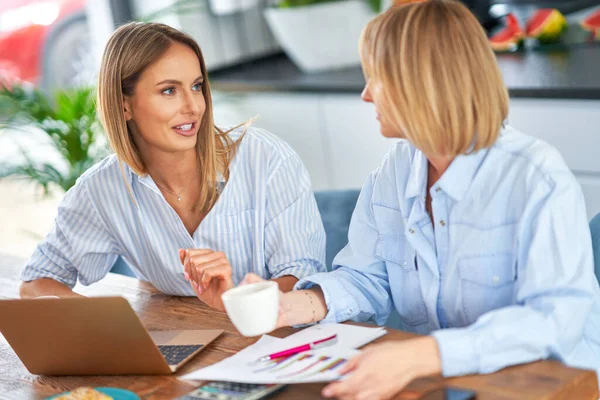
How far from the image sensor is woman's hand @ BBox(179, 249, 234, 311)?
1.57 m

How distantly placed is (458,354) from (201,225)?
2.73ft

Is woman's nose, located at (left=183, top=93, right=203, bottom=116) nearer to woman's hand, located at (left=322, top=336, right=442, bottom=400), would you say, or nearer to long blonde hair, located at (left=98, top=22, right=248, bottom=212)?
long blonde hair, located at (left=98, top=22, right=248, bottom=212)

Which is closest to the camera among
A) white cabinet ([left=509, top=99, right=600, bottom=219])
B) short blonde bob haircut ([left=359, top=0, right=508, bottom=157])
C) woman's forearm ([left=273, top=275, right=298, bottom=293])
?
short blonde bob haircut ([left=359, top=0, right=508, bottom=157])

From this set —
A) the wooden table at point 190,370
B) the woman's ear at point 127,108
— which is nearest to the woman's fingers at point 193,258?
the wooden table at point 190,370

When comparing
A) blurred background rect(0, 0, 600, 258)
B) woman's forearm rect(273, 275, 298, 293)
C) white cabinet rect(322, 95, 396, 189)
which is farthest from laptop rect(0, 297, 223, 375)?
white cabinet rect(322, 95, 396, 189)

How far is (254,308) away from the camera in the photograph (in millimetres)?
1234

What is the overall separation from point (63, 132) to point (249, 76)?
2.93 feet

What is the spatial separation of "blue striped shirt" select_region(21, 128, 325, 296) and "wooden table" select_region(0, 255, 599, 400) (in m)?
0.07

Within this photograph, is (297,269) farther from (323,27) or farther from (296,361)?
(323,27)

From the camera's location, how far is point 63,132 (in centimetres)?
296

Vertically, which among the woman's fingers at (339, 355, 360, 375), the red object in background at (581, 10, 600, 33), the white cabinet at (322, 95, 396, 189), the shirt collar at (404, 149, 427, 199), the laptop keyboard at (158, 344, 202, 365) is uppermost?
the shirt collar at (404, 149, 427, 199)

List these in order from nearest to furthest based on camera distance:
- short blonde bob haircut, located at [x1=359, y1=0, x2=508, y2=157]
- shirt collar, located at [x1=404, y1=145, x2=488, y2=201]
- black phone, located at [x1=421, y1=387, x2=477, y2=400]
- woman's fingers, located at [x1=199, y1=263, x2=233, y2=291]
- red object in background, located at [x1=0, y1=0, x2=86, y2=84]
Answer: black phone, located at [x1=421, y1=387, x2=477, y2=400] < short blonde bob haircut, located at [x1=359, y1=0, x2=508, y2=157] < shirt collar, located at [x1=404, y1=145, x2=488, y2=201] < woman's fingers, located at [x1=199, y1=263, x2=233, y2=291] < red object in background, located at [x1=0, y1=0, x2=86, y2=84]

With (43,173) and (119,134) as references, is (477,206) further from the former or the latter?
(43,173)

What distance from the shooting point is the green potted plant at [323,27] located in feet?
11.0
